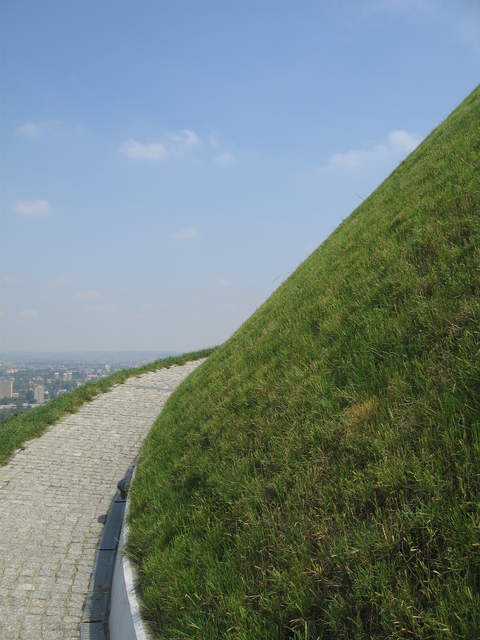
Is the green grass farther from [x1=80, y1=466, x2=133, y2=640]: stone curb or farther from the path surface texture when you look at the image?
[x1=80, y1=466, x2=133, y2=640]: stone curb

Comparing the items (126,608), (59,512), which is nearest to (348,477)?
(126,608)

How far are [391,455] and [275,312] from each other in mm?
5837

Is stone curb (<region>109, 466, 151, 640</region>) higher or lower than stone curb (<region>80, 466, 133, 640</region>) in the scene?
higher

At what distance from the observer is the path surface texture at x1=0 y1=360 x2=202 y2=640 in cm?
587

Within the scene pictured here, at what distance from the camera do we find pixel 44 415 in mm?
14516

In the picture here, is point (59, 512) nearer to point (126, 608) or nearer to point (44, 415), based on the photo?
point (126, 608)

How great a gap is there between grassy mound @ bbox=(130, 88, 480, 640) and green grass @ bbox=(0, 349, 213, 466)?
7.29 m

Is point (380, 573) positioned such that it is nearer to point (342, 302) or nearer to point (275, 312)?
point (342, 302)

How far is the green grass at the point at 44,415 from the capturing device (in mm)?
12270

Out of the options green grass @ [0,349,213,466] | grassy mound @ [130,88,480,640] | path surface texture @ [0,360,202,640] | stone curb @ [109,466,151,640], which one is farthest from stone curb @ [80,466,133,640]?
green grass @ [0,349,213,466]

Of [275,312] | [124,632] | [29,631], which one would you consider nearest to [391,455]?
[124,632]

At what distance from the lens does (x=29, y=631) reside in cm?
546

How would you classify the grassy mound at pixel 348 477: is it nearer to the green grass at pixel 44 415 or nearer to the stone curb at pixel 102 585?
the stone curb at pixel 102 585

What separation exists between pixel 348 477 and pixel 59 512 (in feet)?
22.7
